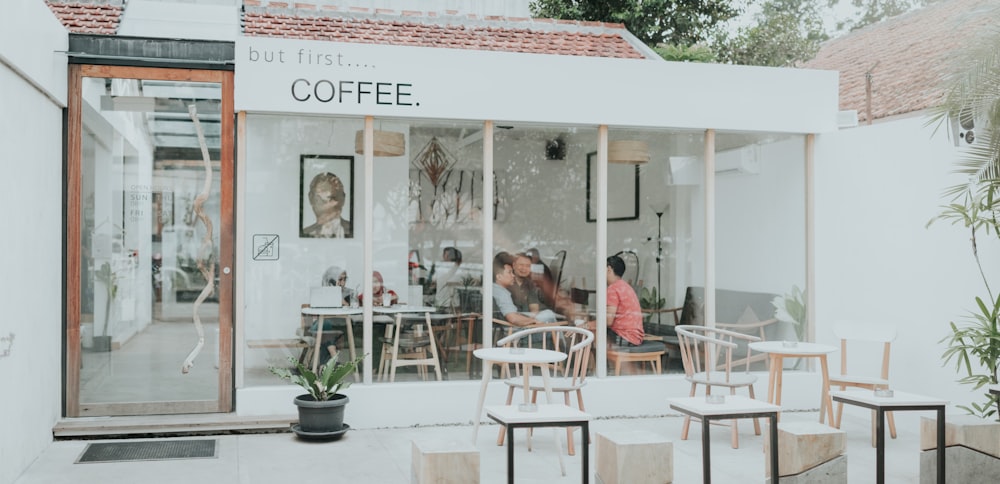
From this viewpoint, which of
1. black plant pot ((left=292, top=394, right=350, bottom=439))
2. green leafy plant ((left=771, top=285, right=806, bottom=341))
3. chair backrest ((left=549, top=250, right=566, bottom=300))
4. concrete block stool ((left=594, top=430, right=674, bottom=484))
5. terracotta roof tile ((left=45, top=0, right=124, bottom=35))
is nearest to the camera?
concrete block stool ((left=594, top=430, right=674, bottom=484))

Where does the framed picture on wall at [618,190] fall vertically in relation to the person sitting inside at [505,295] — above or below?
above

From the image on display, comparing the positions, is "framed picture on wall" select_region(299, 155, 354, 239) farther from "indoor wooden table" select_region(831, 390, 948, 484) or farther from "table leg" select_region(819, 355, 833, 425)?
"indoor wooden table" select_region(831, 390, 948, 484)

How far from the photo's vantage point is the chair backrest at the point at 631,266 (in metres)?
7.36

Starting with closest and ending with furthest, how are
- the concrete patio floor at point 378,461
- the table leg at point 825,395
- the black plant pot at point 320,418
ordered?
the concrete patio floor at point 378,461
the black plant pot at point 320,418
the table leg at point 825,395

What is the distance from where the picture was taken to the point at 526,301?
23.5ft

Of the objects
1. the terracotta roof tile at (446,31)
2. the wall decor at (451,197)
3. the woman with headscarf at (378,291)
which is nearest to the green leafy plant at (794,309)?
the wall decor at (451,197)

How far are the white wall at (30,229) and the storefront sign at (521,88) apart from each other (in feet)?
4.21

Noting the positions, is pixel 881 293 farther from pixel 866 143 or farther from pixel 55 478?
pixel 55 478

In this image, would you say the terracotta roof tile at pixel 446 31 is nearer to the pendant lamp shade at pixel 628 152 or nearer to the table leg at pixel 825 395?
the pendant lamp shade at pixel 628 152

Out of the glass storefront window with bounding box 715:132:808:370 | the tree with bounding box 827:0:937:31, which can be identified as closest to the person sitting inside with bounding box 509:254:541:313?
the glass storefront window with bounding box 715:132:808:370

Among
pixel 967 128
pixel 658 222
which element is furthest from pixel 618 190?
pixel 967 128

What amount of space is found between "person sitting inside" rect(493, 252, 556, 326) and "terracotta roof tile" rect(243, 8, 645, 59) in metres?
4.21

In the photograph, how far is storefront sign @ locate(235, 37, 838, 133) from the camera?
21.5 feet

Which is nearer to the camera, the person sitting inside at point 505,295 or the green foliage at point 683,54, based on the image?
the person sitting inside at point 505,295
